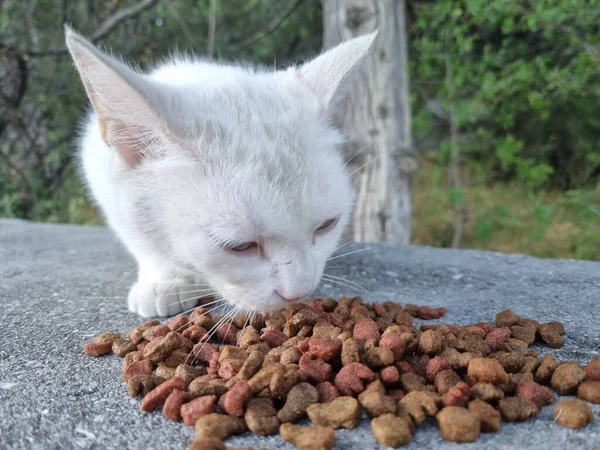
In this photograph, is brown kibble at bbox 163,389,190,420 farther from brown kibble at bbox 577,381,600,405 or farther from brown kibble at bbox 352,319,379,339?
brown kibble at bbox 577,381,600,405

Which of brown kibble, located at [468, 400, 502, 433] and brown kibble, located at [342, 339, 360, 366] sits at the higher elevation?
brown kibble, located at [342, 339, 360, 366]

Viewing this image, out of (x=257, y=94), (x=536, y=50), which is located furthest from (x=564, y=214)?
(x=257, y=94)

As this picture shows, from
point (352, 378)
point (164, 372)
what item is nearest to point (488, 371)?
point (352, 378)

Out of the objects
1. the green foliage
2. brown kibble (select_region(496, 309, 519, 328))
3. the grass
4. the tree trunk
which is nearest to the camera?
brown kibble (select_region(496, 309, 519, 328))

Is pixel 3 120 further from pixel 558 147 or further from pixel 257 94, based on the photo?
pixel 558 147

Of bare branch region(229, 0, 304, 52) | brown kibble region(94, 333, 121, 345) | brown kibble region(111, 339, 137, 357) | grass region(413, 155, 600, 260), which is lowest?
grass region(413, 155, 600, 260)

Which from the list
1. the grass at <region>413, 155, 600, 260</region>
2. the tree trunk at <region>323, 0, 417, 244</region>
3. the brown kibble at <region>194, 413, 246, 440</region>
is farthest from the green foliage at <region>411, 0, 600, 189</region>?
the brown kibble at <region>194, 413, 246, 440</region>

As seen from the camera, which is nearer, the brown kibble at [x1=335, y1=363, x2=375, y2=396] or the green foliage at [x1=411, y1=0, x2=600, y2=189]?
the brown kibble at [x1=335, y1=363, x2=375, y2=396]

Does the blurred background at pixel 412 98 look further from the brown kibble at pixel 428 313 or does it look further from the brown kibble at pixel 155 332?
the brown kibble at pixel 155 332
